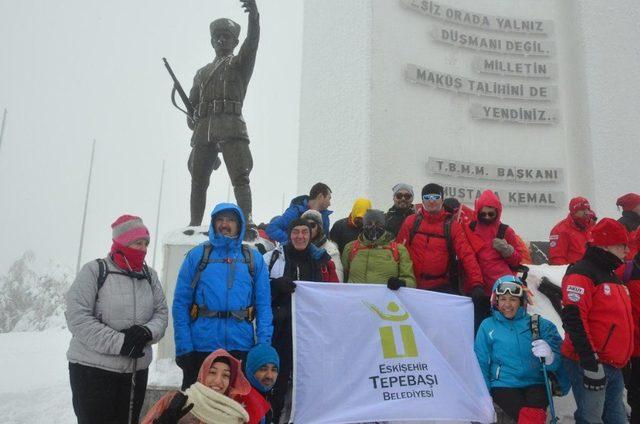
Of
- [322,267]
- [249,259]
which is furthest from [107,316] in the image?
[322,267]

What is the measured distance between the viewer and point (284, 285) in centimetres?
343

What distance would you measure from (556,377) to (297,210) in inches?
86.5

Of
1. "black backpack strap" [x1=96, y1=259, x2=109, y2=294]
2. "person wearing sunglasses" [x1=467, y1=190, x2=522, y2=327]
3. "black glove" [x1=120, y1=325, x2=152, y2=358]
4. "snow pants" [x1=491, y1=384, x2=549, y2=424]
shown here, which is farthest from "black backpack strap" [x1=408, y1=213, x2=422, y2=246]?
"black backpack strap" [x1=96, y1=259, x2=109, y2=294]

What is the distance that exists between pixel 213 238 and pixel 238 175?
188 cm

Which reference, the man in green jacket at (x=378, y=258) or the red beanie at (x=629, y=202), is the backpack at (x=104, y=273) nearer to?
the man in green jacket at (x=378, y=258)

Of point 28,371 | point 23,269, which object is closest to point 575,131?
point 28,371

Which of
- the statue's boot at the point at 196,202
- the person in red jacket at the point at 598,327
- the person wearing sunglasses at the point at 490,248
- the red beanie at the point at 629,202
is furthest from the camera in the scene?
the statue's boot at the point at 196,202

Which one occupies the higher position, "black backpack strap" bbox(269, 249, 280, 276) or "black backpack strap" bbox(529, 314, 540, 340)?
"black backpack strap" bbox(269, 249, 280, 276)

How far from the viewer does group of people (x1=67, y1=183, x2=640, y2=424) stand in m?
2.73

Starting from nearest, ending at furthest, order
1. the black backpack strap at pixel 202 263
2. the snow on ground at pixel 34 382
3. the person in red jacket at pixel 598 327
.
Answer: the person in red jacket at pixel 598 327 < the black backpack strap at pixel 202 263 < the snow on ground at pixel 34 382

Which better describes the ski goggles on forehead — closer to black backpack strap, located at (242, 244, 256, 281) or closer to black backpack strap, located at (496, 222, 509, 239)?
black backpack strap, located at (496, 222, 509, 239)

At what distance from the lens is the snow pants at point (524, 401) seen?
3.05m

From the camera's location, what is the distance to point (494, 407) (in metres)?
3.50

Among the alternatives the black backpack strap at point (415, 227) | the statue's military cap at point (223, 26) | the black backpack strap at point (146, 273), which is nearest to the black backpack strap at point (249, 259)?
the black backpack strap at point (146, 273)
